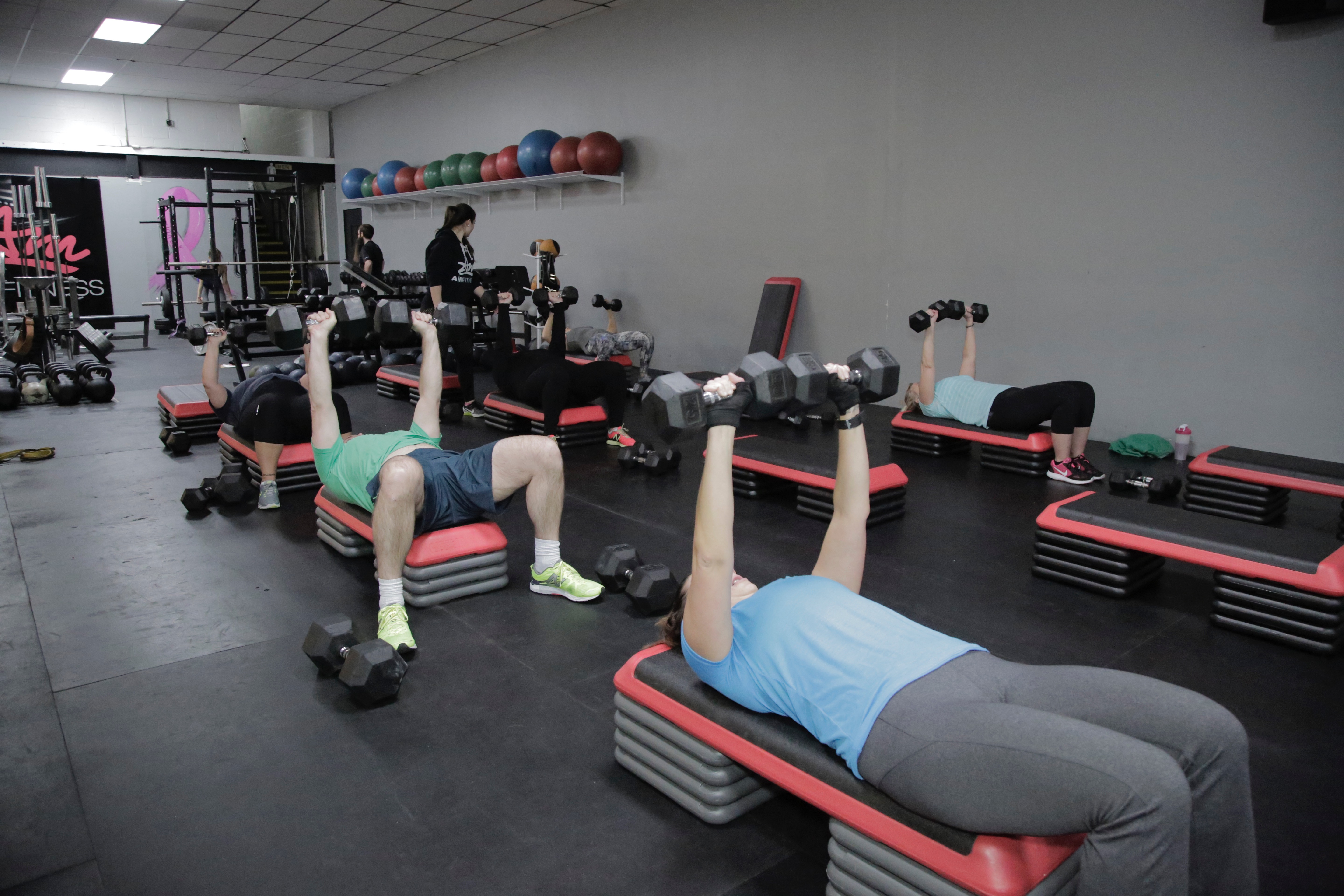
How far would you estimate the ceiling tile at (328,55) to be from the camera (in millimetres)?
8203

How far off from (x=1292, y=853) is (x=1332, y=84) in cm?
366

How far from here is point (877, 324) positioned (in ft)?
18.3

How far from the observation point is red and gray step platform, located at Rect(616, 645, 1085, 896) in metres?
1.19

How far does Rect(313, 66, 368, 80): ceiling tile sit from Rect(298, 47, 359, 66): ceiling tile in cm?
16

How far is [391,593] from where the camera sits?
237 cm

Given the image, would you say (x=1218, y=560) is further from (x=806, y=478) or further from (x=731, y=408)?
(x=731, y=408)

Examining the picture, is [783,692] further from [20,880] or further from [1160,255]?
[1160,255]

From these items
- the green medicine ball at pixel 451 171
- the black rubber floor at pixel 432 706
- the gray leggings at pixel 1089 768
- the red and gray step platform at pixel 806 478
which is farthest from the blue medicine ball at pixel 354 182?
the gray leggings at pixel 1089 768

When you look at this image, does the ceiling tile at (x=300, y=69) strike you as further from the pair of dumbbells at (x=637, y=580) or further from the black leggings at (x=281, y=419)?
the pair of dumbbells at (x=637, y=580)

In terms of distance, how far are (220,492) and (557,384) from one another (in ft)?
5.35

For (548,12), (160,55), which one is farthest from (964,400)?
(160,55)

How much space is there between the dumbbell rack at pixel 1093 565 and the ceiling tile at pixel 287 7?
659 cm

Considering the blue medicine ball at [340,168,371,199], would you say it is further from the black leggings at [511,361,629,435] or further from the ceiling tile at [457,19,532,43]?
the black leggings at [511,361,629,435]

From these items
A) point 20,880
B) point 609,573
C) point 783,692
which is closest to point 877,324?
point 609,573
